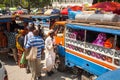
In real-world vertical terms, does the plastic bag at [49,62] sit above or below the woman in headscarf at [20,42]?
below

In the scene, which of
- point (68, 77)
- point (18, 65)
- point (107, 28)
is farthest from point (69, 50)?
point (18, 65)

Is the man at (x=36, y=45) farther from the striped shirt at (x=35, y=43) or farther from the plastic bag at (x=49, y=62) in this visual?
the plastic bag at (x=49, y=62)

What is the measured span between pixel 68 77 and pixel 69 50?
1197mm

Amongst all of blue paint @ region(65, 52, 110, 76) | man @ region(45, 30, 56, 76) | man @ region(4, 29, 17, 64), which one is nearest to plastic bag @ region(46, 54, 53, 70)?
man @ region(45, 30, 56, 76)

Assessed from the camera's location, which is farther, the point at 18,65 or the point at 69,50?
the point at 18,65

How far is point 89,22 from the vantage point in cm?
691

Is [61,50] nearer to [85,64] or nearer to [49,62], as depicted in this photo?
[49,62]

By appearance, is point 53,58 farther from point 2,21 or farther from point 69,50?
point 2,21

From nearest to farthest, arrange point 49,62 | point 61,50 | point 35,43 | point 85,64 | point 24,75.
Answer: point 85,64, point 35,43, point 49,62, point 61,50, point 24,75

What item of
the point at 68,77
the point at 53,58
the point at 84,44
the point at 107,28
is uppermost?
the point at 107,28

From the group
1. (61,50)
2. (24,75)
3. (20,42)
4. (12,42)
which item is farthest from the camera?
(12,42)

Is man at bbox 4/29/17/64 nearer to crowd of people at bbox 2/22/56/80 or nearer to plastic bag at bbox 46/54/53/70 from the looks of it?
crowd of people at bbox 2/22/56/80

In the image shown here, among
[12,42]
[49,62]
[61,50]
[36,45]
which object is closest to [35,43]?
[36,45]

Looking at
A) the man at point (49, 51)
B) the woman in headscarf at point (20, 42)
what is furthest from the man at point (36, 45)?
the woman in headscarf at point (20, 42)
